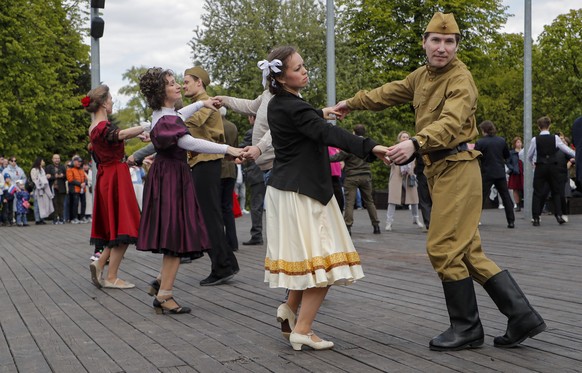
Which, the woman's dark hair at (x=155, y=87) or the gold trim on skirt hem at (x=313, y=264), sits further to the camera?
the woman's dark hair at (x=155, y=87)

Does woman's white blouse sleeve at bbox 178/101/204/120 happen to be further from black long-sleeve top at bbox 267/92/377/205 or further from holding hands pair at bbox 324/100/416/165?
holding hands pair at bbox 324/100/416/165

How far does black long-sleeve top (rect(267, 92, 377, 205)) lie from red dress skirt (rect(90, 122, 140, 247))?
140 inches

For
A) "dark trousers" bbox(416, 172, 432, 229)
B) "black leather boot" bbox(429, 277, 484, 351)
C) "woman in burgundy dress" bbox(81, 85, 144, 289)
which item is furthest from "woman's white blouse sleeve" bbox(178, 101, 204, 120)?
"dark trousers" bbox(416, 172, 432, 229)

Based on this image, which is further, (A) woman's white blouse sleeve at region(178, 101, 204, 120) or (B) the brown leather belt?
(A) woman's white blouse sleeve at region(178, 101, 204, 120)

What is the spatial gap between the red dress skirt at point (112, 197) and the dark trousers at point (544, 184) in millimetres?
10403

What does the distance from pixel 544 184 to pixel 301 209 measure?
1287 centimetres

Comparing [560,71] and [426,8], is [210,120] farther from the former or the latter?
[560,71]

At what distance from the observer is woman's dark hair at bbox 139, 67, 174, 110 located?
22.8 ft

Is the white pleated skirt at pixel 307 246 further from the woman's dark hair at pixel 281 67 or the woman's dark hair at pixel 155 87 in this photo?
the woman's dark hair at pixel 155 87

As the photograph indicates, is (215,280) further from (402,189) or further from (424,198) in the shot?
(402,189)

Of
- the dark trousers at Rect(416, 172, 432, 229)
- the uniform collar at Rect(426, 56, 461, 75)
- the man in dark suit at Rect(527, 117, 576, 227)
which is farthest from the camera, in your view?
the man in dark suit at Rect(527, 117, 576, 227)

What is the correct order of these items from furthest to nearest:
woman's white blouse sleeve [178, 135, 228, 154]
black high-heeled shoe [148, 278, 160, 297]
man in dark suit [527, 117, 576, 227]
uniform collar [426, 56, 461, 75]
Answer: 1. man in dark suit [527, 117, 576, 227]
2. black high-heeled shoe [148, 278, 160, 297]
3. woman's white blouse sleeve [178, 135, 228, 154]
4. uniform collar [426, 56, 461, 75]

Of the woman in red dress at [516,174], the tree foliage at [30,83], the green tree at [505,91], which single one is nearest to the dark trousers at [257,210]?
the woman in red dress at [516,174]

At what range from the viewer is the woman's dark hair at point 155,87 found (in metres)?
6.96
